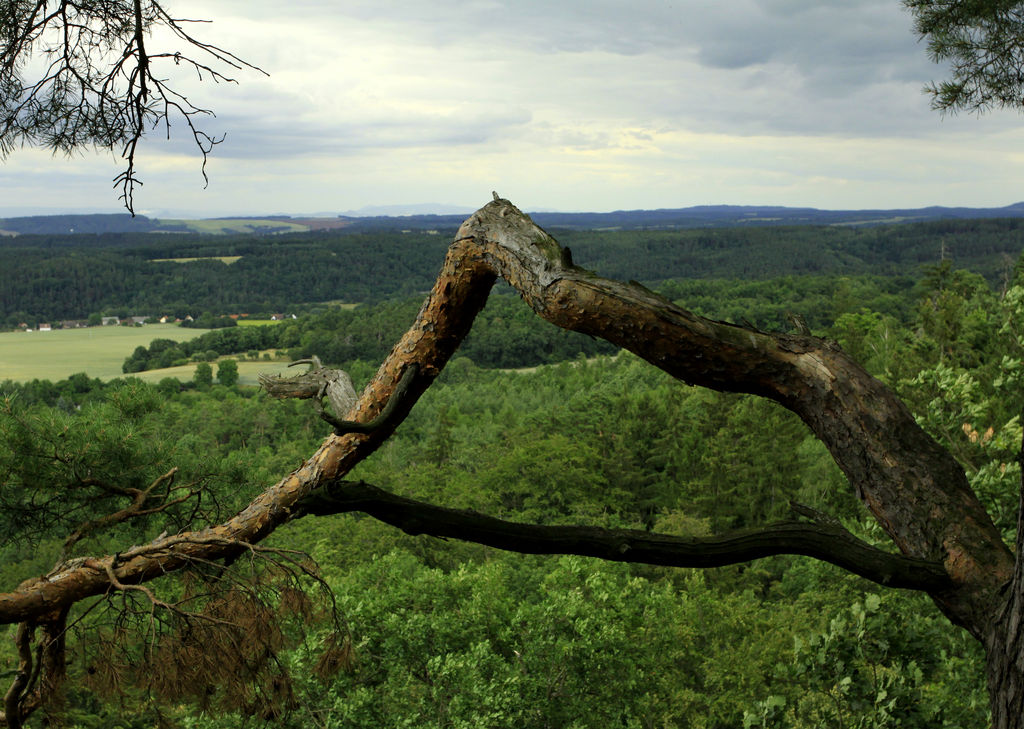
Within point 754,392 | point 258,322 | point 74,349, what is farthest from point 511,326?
point 754,392

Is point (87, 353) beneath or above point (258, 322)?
beneath

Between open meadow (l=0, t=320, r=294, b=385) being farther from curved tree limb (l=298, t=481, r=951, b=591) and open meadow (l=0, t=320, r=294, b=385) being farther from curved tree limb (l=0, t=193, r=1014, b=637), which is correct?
curved tree limb (l=298, t=481, r=951, b=591)

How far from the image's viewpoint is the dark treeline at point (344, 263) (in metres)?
118

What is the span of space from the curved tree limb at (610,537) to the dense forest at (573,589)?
0.49 metres

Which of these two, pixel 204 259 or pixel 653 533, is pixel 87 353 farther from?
pixel 653 533

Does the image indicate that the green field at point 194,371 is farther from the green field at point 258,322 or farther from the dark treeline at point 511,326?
the green field at point 258,322

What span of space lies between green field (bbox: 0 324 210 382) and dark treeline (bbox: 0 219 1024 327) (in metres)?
8.24

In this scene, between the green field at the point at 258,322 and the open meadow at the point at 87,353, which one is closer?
the open meadow at the point at 87,353

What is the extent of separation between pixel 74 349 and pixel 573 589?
99.9 metres

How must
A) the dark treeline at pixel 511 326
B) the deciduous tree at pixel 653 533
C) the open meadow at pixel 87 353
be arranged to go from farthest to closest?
the open meadow at pixel 87 353
the dark treeline at pixel 511 326
the deciduous tree at pixel 653 533

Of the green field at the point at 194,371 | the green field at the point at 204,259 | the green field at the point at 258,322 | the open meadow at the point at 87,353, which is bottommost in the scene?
the green field at the point at 194,371

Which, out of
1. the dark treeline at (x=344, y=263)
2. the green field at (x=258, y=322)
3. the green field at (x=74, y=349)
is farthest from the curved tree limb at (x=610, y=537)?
the dark treeline at (x=344, y=263)

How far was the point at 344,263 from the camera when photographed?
134 metres

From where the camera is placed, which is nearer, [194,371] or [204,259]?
[194,371]
